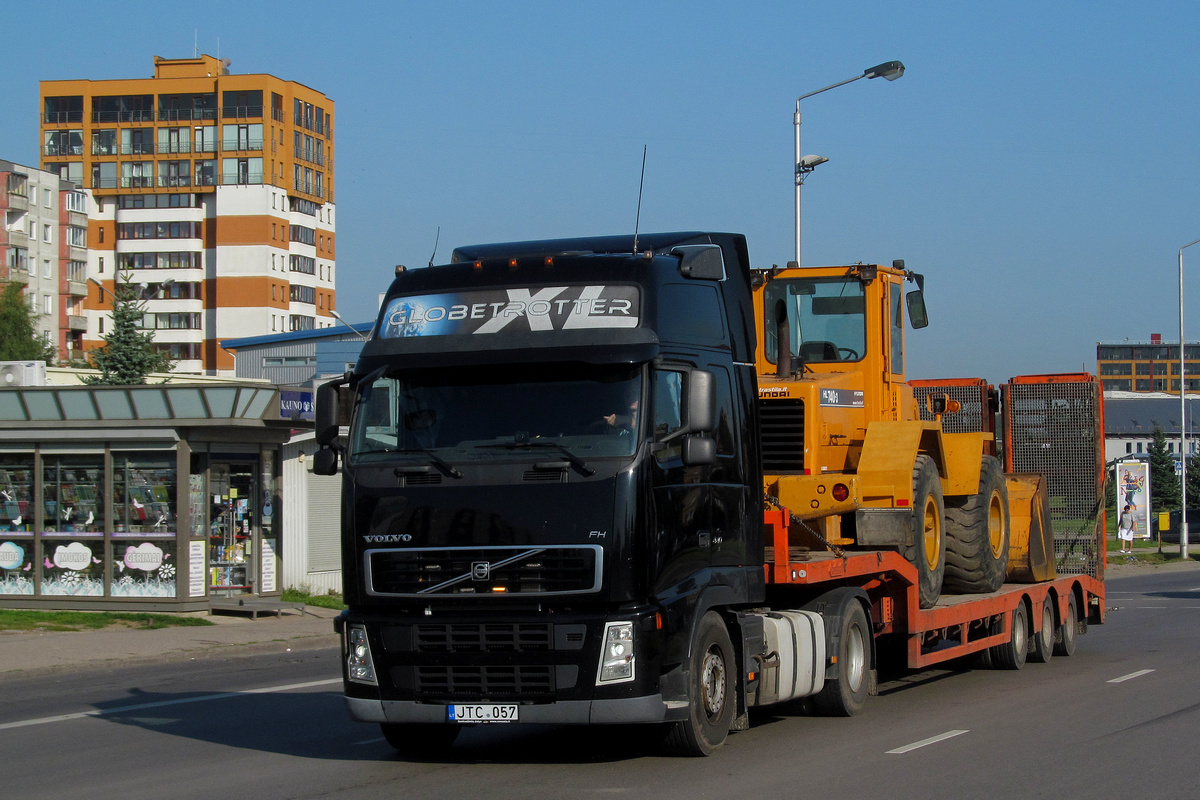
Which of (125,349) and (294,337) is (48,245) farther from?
(125,349)

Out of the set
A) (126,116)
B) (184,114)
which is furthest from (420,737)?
(126,116)

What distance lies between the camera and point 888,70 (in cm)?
2502

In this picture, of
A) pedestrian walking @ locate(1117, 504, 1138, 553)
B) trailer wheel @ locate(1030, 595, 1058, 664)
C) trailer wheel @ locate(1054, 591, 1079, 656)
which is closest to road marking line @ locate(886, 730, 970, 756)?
trailer wheel @ locate(1030, 595, 1058, 664)

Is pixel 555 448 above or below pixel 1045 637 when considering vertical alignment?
above

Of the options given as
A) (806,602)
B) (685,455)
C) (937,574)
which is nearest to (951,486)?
(937,574)

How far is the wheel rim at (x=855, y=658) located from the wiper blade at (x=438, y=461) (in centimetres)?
422

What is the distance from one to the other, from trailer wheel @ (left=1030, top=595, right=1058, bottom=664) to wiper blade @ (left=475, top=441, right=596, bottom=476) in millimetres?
9026

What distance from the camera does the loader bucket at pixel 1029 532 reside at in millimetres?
15625

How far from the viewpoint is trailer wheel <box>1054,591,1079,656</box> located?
54.6 feet

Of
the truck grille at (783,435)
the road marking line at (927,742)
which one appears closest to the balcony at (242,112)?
the truck grille at (783,435)

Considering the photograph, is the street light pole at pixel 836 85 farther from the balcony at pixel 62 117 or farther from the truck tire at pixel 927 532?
the balcony at pixel 62 117

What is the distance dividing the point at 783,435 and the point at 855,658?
1.97 m

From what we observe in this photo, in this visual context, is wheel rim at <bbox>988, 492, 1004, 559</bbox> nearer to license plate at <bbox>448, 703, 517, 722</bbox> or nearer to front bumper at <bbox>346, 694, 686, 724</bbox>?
front bumper at <bbox>346, 694, 686, 724</bbox>

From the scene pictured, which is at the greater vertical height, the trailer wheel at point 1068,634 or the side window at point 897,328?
the side window at point 897,328
